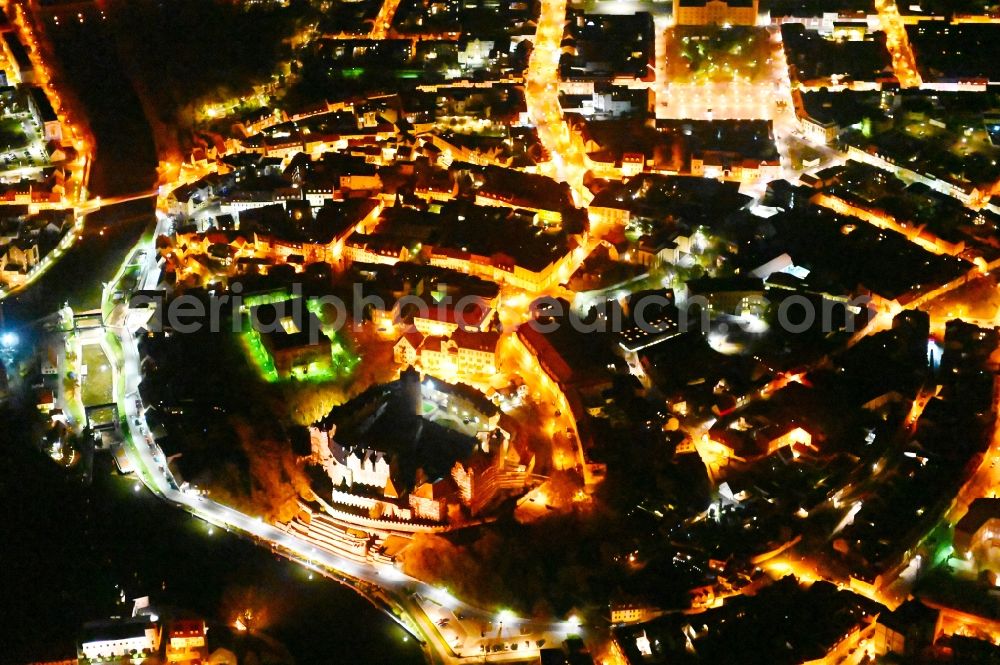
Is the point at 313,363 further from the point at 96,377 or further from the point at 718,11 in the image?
the point at 718,11

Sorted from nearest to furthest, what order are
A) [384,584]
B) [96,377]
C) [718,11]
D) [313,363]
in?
[384,584]
[313,363]
[96,377]
[718,11]

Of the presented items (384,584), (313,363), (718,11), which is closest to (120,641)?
(384,584)

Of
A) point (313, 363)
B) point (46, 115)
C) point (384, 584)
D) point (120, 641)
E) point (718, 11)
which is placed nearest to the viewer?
point (120, 641)

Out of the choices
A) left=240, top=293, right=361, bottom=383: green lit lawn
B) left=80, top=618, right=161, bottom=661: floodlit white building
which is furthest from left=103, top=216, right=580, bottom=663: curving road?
left=80, top=618, right=161, bottom=661: floodlit white building

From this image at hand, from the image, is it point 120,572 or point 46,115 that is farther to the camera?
point 46,115

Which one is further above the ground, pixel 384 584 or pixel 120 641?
pixel 120 641

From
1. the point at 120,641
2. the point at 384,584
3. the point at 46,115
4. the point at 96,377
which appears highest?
the point at 46,115

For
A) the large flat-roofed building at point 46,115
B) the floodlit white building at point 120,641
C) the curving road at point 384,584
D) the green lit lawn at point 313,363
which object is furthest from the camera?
the large flat-roofed building at point 46,115

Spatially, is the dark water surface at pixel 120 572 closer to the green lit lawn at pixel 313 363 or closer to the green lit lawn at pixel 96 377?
the green lit lawn at pixel 96 377

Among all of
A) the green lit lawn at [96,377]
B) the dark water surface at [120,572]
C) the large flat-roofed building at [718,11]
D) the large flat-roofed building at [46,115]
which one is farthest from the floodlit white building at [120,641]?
the large flat-roofed building at [718,11]

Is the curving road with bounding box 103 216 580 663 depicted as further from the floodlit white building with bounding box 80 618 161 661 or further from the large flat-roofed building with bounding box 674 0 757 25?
the large flat-roofed building with bounding box 674 0 757 25
